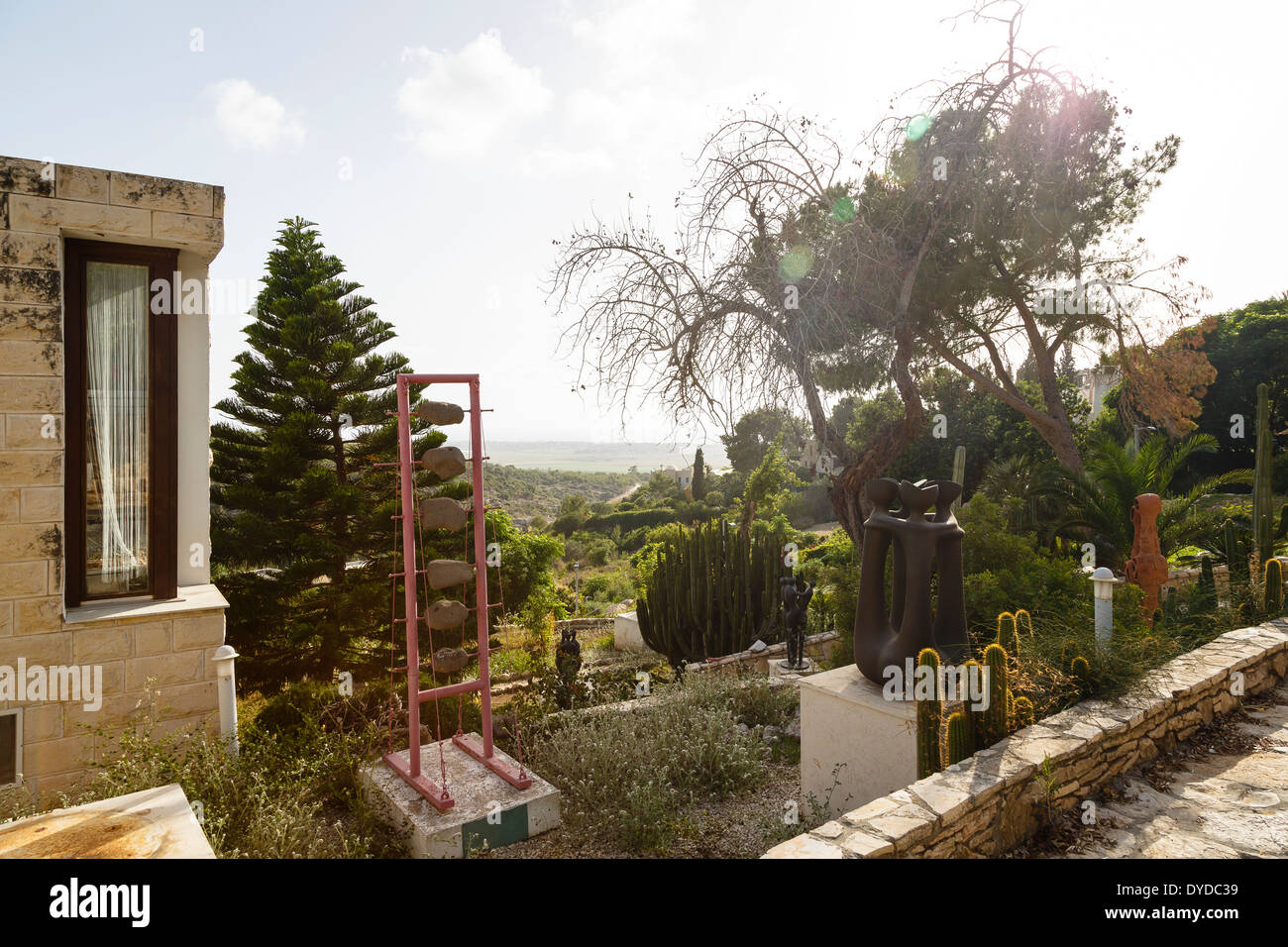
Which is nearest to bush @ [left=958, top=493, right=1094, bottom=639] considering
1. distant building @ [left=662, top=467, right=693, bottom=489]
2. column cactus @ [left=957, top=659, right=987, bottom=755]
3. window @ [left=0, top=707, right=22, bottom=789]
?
column cactus @ [left=957, top=659, right=987, bottom=755]

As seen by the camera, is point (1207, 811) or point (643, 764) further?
point (643, 764)

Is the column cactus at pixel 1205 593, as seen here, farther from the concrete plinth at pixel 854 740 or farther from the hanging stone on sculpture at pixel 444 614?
the hanging stone on sculpture at pixel 444 614

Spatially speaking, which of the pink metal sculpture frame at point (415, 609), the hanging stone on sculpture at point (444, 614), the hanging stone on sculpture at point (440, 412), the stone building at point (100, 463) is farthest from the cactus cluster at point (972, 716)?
the stone building at point (100, 463)

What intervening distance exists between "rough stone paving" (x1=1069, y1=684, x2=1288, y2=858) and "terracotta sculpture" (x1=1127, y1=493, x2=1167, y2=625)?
1883 millimetres

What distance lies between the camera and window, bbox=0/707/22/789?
341 cm

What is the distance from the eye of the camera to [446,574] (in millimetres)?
3736

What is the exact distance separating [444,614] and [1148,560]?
5.46 metres

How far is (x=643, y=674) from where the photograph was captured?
5.90 meters

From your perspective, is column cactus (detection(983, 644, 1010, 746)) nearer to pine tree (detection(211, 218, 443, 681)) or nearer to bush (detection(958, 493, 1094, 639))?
bush (detection(958, 493, 1094, 639))

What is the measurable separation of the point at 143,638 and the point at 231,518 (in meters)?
3.16

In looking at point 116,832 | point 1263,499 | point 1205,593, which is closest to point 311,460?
point 116,832

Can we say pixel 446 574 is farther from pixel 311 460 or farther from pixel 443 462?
pixel 311 460

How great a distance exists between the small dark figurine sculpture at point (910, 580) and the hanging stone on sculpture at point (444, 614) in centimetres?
213
